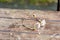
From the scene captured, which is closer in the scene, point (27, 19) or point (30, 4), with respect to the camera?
point (27, 19)

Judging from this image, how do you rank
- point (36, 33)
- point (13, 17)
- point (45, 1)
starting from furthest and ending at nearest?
point (45, 1) < point (13, 17) < point (36, 33)

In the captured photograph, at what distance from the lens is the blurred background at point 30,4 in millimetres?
1432

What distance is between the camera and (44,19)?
49.9 inches

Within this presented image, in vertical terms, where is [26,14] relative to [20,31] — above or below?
above

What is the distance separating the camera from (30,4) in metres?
1.45

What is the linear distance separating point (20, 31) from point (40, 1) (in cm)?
42

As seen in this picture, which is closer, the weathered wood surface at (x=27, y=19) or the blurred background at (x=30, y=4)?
the weathered wood surface at (x=27, y=19)

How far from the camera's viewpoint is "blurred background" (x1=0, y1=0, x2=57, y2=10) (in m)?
1.43

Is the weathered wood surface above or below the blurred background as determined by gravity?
below

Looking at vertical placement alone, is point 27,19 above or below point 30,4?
below

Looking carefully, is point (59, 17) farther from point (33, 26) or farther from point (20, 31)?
point (20, 31)

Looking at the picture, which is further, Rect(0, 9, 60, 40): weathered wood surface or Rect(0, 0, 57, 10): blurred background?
Rect(0, 0, 57, 10): blurred background

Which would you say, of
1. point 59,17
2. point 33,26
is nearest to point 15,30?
point 33,26

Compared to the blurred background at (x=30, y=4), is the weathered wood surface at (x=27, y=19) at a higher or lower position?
lower
